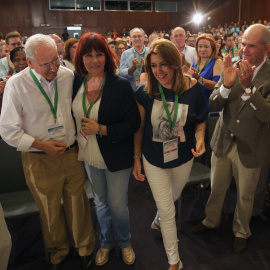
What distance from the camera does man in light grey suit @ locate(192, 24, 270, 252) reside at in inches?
67.8

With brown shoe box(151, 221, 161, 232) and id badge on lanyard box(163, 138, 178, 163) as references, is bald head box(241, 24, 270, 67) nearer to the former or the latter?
id badge on lanyard box(163, 138, 178, 163)

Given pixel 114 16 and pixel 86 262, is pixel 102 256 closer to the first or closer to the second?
pixel 86 262

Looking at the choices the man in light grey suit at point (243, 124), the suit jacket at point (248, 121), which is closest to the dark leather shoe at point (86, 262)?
the man in light grey suit at point (243, 124)

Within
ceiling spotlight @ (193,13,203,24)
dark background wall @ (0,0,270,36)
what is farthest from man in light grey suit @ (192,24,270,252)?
ceiling spotlight @ (193,13,203,24)

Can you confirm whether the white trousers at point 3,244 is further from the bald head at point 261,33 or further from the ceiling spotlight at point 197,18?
the ceiling spotlight at point 197,18

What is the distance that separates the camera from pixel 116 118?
174 centimetres

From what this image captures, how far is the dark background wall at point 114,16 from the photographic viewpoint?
593 inches

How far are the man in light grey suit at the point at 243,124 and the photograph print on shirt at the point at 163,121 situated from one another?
318 millimetres

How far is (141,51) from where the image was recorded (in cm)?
423

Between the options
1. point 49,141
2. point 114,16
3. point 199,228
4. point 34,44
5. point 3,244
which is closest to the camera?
point 3,244

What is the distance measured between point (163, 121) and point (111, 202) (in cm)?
67

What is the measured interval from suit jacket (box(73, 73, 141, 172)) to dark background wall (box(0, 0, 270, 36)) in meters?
15.1

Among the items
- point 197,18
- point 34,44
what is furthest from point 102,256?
point 197,18

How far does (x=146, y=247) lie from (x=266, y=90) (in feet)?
4.89
